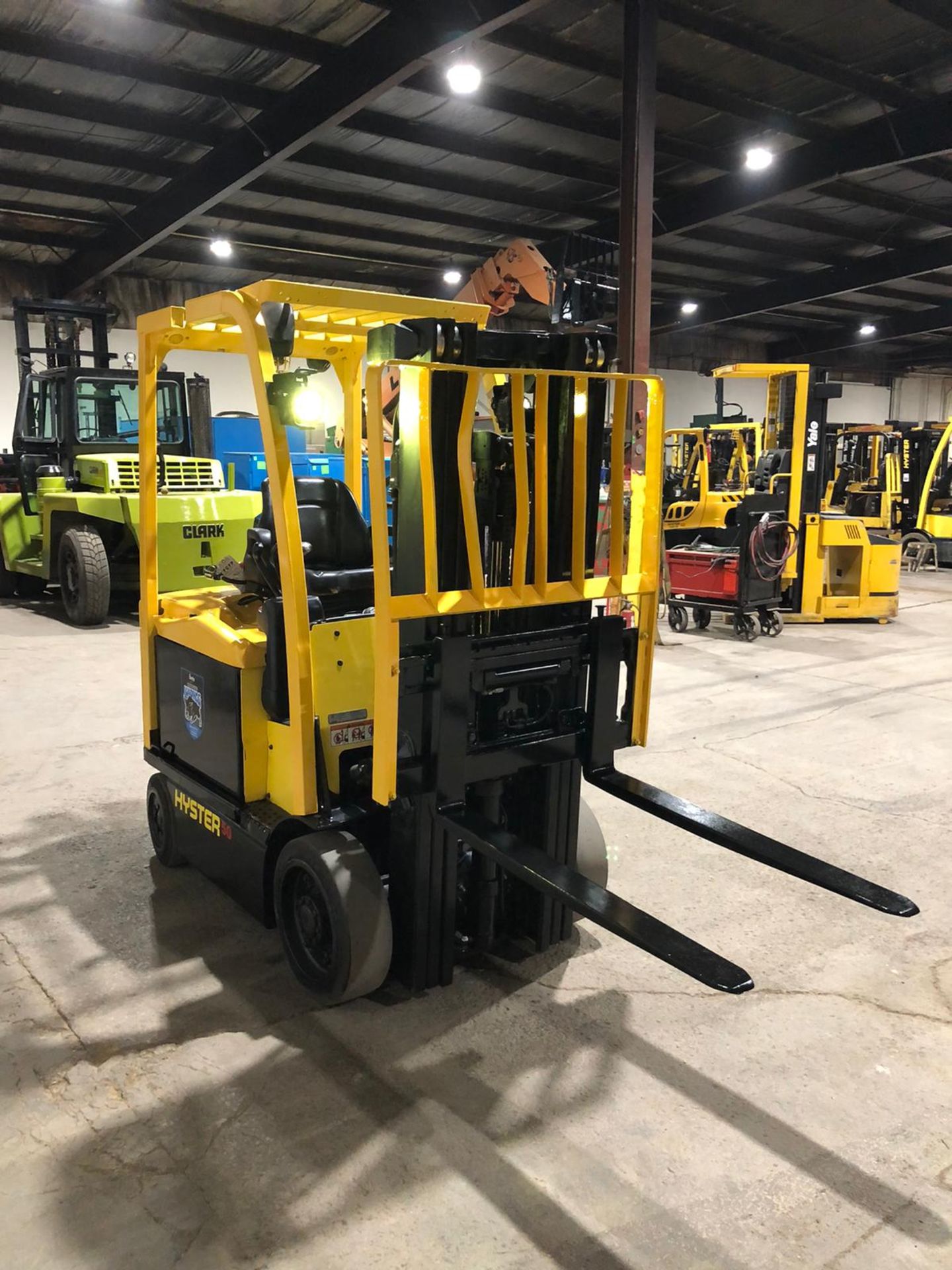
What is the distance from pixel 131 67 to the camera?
8.11 meters

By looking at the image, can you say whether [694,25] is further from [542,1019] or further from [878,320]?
[878,320]

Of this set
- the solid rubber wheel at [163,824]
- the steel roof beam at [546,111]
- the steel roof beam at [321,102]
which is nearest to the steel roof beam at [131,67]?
the steel roof beam at [321,102]

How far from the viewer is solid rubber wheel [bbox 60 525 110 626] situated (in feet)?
29.9

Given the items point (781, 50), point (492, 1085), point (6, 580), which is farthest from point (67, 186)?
point (492, 1085)

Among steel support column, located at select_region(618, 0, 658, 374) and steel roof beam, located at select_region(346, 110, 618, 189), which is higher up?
steel roof beam, located at select_region(346, 110, 618, 189)

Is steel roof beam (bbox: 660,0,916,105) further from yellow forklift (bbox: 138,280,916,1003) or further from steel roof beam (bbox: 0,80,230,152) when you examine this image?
yellow forklift (bbox: 138,280,916,1003)

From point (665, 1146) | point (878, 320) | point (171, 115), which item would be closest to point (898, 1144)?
point (665, 1146)

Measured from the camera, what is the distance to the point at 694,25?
302 inches

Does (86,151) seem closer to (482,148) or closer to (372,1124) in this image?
(482,148)

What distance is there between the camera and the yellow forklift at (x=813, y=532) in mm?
9859

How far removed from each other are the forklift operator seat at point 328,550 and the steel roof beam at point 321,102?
4852 mm

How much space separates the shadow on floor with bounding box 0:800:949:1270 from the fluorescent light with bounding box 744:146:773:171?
9.47 m

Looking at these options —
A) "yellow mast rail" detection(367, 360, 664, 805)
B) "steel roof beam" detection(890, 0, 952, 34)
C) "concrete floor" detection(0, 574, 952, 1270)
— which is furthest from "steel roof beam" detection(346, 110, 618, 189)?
"yellow mast rail" detection(367, 360, 664, 805)

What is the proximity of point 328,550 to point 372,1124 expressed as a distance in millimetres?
1846
